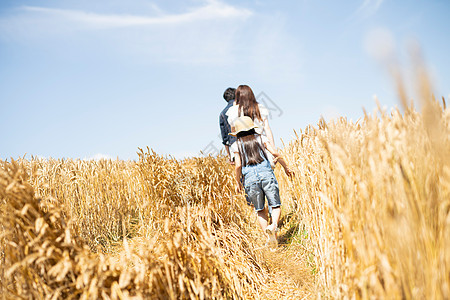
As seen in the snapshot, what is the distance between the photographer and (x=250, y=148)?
352 cm

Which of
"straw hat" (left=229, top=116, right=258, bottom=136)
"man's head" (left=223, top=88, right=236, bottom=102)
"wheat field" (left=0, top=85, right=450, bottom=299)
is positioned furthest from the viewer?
"man's head" (left=223, top=88, right=236, bottom=102)

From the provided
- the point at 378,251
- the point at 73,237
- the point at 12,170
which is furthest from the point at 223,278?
the point at 12,170

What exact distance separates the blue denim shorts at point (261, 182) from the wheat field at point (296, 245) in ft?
0.79

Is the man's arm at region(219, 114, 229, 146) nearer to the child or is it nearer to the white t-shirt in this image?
the white t-shirt

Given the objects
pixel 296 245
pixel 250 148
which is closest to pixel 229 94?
pixel 250 148

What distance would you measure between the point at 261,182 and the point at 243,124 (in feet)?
2.46

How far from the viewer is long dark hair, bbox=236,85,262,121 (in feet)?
12.1

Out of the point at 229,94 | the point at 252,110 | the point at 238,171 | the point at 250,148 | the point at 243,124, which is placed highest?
the point at 229,94

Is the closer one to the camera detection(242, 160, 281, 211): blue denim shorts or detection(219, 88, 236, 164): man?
detection(242, 160, 281, 211): blue denim shorts

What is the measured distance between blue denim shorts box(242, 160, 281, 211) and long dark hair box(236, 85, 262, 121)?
0.63 meters

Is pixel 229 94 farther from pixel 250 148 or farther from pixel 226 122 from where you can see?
pixel 250 148

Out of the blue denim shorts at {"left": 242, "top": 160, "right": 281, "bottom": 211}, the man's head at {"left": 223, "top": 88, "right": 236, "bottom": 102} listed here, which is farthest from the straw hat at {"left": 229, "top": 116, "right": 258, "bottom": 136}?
the man's head at {"left": 223, "top": 88, "right": 236, "bottom": 102}

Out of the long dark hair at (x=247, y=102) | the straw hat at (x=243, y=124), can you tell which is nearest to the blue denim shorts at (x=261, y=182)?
the straw hat at (x=243, y=124)

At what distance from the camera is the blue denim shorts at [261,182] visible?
3.54m
